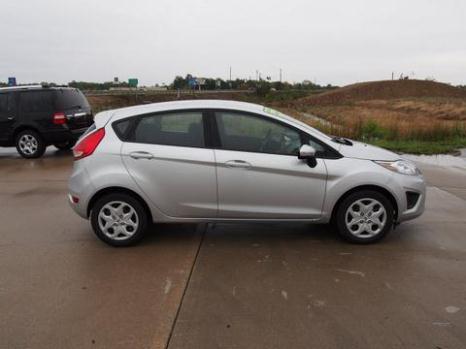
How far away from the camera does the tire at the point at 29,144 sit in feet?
35.7

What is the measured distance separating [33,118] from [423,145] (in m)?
10.4

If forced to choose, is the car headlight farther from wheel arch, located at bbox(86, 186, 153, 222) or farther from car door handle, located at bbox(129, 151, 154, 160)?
wheel arch, located at bbox(86, 186, 153, 222)

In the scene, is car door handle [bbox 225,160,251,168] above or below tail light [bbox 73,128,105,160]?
below

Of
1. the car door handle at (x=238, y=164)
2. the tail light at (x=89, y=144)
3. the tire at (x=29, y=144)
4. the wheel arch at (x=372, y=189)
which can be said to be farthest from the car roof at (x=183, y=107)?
the tire at (x=29, y=144)

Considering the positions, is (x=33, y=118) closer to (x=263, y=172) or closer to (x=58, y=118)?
(x=58, y=118)

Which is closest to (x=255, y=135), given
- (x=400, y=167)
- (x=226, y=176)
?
(x=226, y=176)

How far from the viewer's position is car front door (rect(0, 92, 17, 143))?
1086 cm

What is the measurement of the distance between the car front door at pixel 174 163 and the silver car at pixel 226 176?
0.01m

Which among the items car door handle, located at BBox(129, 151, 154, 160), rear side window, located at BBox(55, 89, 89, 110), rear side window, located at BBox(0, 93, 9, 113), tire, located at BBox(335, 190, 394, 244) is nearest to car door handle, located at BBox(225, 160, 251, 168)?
car door handle, located at BBox(129, 151, 154, 160)

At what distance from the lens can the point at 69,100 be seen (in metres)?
11.1

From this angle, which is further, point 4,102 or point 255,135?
point 4,102

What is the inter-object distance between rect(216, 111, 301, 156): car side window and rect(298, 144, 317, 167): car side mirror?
0.43 feet

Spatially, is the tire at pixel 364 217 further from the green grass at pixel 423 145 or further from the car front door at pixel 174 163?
the green grass at pixel 423 145

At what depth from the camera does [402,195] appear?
4.86 m
